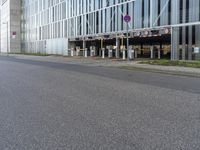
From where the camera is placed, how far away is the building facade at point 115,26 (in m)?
27.0

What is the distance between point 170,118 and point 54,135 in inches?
103

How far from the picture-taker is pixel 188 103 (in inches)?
349

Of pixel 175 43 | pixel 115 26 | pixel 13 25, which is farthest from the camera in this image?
pixel 13 25

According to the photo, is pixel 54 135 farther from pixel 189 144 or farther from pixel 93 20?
pixel 93 20


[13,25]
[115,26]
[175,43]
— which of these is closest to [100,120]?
[175,43]

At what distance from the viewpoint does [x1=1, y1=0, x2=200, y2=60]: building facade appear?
27.0m

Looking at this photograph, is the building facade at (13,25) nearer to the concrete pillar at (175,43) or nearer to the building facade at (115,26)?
the building facade at (115,26)

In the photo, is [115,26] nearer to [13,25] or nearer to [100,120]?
[100,120]

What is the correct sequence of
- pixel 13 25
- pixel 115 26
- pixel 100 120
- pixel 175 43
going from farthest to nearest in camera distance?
pixel 13 25 < pixel 115 26 < pixel 175 43 < pixel 100 120

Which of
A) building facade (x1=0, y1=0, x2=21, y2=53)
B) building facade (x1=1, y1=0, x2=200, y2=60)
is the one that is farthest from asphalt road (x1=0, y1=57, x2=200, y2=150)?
building facade (x1=0, y1=0, x2=21, y2=53)

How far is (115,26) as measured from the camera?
3778 centimetres

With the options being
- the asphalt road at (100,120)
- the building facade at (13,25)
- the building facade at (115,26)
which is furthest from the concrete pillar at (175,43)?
the building facade at (13,25)

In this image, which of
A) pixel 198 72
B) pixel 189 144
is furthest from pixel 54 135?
pixel 198 72

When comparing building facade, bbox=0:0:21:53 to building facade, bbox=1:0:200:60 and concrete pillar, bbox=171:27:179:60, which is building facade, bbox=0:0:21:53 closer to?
building facade, bbox=1:0:200:60
